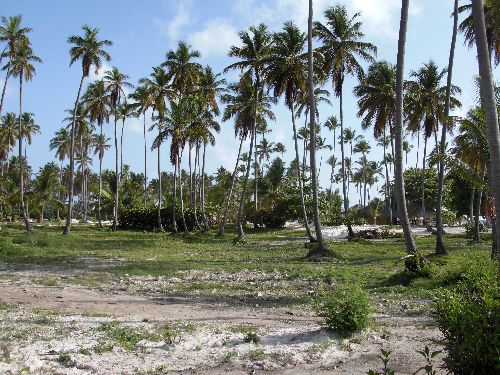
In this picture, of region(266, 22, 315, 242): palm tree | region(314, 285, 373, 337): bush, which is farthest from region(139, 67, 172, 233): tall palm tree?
region(314, 285, 373, 337): bush

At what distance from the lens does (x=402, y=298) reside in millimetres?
12766

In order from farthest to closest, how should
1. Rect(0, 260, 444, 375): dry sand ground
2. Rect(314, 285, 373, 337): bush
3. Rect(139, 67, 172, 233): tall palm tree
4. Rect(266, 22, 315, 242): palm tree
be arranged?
Rect(139, 67, 172, 233): tall palm tree → Rect(266, 22, 315, 242): palm tree → Rect(314, 285, 373, 337): bush → Rect(0, 260, 444, 375): dry sand ground

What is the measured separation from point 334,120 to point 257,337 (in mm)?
70699

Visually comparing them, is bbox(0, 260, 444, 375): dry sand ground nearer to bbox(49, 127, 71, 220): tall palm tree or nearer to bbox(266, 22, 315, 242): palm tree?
bbox(266, 22, 315, 242): palm tree

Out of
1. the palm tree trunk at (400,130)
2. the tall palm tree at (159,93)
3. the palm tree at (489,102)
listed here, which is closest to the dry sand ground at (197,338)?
the palm tree at (489,102)

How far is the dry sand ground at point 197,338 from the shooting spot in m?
6.97

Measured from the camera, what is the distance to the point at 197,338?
8227mm

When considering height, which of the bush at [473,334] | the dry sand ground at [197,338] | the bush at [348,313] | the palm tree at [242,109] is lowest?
the dry sand ground at [197,338]

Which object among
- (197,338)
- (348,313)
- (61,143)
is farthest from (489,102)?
(61,143)

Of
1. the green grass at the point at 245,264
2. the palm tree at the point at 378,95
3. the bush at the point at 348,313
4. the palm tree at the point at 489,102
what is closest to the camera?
the bush at the point at 348,313

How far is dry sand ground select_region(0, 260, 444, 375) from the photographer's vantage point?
6.97 m

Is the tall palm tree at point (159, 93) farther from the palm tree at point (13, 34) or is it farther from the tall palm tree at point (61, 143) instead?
the tall palm tree at point (61, 143)

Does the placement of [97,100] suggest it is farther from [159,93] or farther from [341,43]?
[341,43]

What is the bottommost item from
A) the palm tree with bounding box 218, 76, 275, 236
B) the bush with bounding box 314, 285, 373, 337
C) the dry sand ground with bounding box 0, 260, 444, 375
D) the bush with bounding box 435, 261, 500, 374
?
the dry sand ground with bounding box 0, 260, 444, 375
